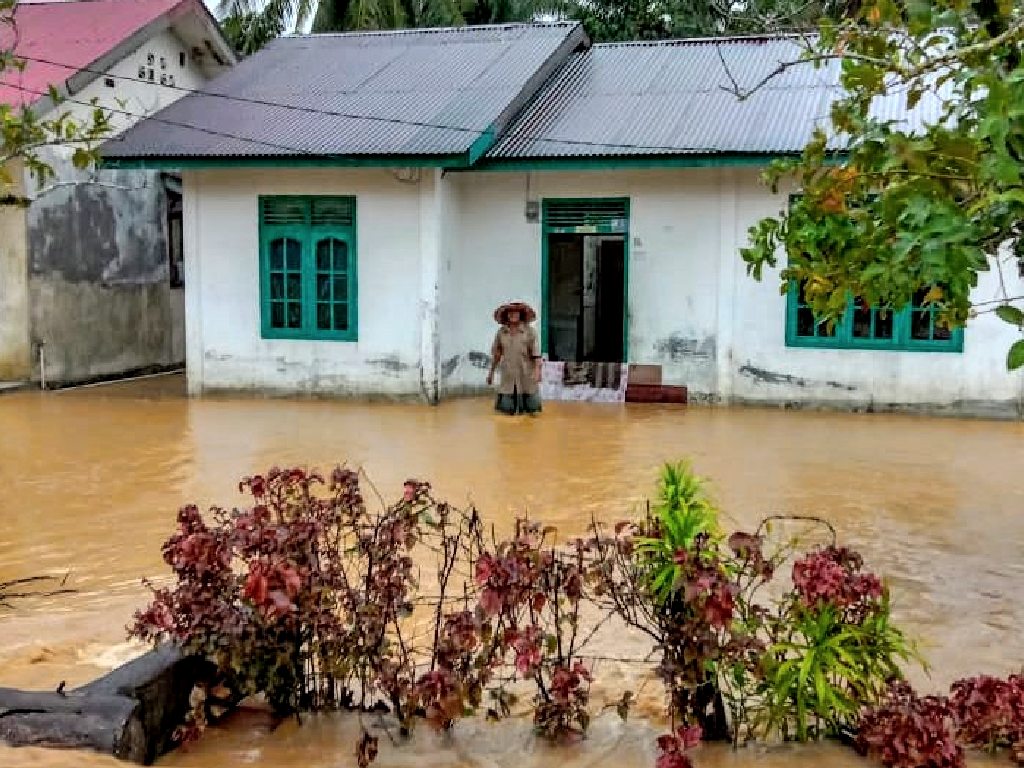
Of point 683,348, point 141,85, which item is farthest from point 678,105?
point 141,85


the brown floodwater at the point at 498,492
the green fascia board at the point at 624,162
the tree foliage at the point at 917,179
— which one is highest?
the green fascia board at the point at 624,162

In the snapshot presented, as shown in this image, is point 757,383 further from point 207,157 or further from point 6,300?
point 6,300

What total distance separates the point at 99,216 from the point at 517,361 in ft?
23.1

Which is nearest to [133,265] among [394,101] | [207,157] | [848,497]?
[207,157]

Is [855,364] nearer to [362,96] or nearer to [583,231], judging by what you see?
[583,231]

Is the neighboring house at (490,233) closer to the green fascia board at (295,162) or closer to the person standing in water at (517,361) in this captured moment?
the green fascia board at (295,162)

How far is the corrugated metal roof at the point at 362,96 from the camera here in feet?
44.2

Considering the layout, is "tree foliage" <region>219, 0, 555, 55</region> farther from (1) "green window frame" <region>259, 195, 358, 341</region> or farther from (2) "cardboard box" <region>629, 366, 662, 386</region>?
(2) "cardboard box" <region>629, 366, 662, 386</region>

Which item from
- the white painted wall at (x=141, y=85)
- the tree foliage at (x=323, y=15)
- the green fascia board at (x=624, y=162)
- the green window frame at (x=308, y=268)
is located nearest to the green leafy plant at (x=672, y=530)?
the green fascia board at (x=624, y=162)

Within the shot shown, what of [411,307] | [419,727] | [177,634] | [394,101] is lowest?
[419,727]

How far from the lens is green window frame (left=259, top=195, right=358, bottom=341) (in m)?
14.0

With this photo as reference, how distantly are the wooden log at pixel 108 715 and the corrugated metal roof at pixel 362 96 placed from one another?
9.41 metres

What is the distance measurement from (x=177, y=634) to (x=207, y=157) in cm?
1039

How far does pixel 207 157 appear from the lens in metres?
13.6
